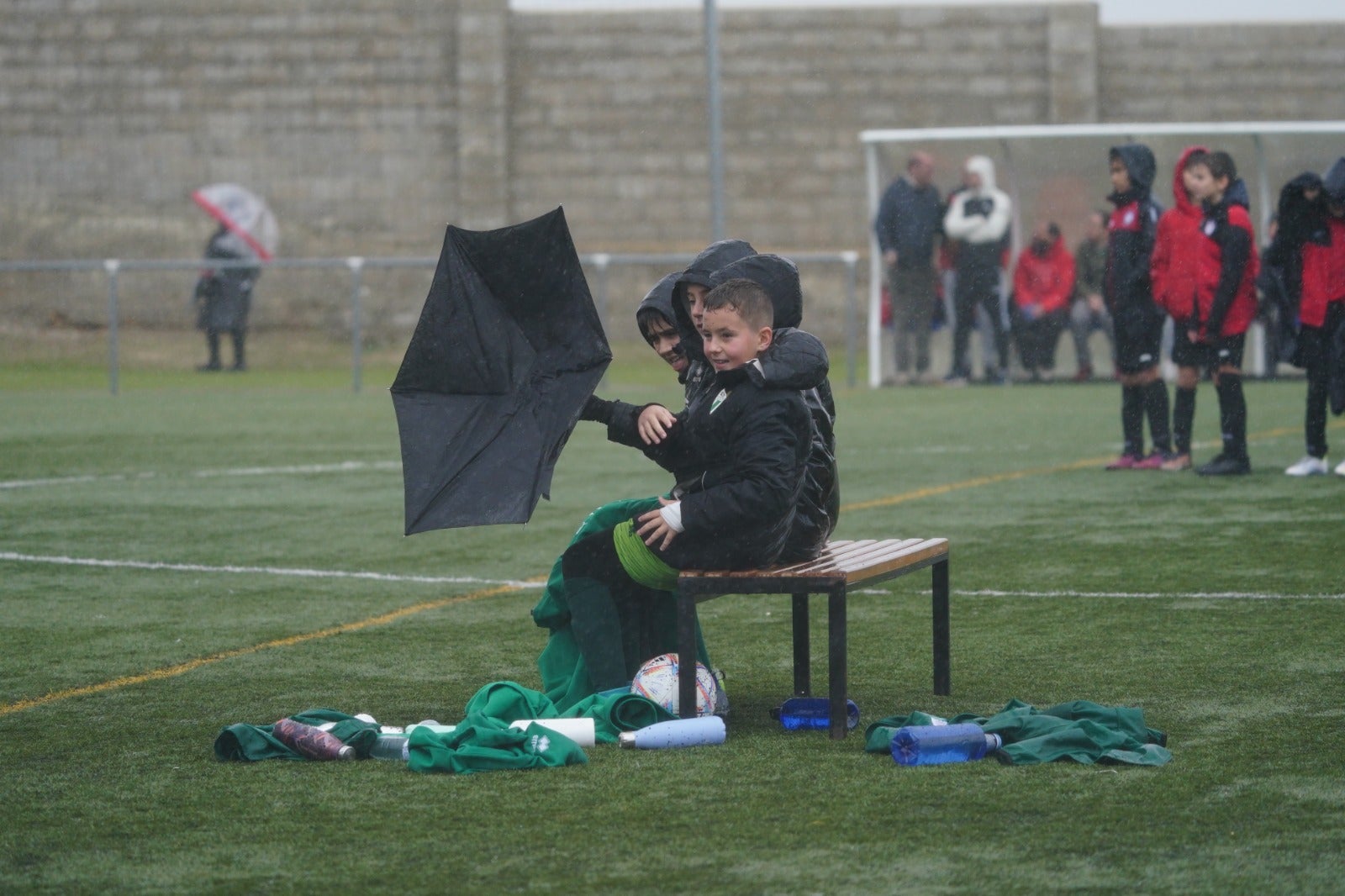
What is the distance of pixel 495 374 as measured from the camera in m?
5.51

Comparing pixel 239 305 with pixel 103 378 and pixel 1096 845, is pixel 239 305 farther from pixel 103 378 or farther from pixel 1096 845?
pixel 1096 845

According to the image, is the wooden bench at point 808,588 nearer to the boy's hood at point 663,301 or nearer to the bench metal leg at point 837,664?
the bench metal leg at point 837,664

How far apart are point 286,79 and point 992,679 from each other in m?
25.1

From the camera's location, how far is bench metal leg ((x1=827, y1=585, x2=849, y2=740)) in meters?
5.22

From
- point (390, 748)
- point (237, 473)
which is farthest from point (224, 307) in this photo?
point (390, 748)

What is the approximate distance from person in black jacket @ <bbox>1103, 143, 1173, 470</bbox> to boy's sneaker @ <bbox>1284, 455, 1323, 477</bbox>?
0.93 metres

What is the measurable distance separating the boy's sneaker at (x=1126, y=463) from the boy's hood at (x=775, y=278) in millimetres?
7632

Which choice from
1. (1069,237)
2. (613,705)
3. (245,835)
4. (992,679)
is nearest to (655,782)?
(613,705)

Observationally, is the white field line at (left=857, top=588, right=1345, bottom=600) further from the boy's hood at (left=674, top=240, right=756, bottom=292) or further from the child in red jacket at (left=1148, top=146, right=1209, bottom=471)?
the child in red jacket at (left=1148, top=146, right=1209, bottom=471)

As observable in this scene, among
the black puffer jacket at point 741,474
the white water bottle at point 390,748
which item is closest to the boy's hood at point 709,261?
the black puffer jacket at point 741,474

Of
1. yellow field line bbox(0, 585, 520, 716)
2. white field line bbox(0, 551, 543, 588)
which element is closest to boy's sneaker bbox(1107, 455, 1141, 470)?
white field line bbox(0, 551, 543, 588)

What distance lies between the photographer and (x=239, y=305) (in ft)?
79.6

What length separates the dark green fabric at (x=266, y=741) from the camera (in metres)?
5.10

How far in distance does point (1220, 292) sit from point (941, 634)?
6.79 meters
